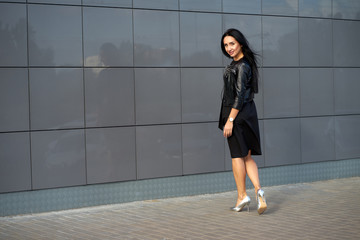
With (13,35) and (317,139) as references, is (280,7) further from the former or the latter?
(13,35)

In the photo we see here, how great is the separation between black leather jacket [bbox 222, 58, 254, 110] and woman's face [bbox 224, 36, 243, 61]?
5.1 inches

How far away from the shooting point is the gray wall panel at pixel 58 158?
259 inches

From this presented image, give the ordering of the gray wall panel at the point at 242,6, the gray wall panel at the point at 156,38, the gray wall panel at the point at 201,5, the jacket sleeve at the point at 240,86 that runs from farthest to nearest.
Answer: the gray wall panel at the point at 242,6, the gray wall panel at the point at 201,5, the gray wall panel at the point at 156,38, the jacket sleeve at the point at 240,86

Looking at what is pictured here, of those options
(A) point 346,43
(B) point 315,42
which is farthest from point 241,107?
(A) point 346,43

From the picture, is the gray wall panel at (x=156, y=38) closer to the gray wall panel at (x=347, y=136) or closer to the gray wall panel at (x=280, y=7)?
the gray wall panel at (x=280, y=7)

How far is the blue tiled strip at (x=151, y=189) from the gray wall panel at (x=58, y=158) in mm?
120

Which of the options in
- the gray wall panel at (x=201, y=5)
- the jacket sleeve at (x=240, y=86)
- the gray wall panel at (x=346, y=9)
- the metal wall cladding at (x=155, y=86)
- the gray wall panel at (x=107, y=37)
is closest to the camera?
the jacket sleeve at (x=240, y=86)

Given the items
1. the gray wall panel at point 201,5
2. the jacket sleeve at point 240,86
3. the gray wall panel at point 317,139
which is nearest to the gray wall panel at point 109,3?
A: the gray wall panel at point 201,5

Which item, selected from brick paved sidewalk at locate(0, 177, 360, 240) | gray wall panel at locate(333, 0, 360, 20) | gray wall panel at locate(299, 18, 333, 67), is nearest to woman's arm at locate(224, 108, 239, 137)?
brick paved sidewalk at locate(0, 177, 360, 240)

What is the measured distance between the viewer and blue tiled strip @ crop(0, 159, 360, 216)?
6551mm

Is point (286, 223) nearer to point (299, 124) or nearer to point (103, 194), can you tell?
point (103, 194)

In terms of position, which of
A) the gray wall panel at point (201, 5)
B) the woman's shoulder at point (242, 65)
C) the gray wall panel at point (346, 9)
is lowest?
the woman's shoulder at point (242, 65)

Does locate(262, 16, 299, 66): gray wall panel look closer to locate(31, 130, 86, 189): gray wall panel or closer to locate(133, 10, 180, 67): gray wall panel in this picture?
locate(133, 10, 180, 67): gray wall panel

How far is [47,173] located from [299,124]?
4111 millimetres
